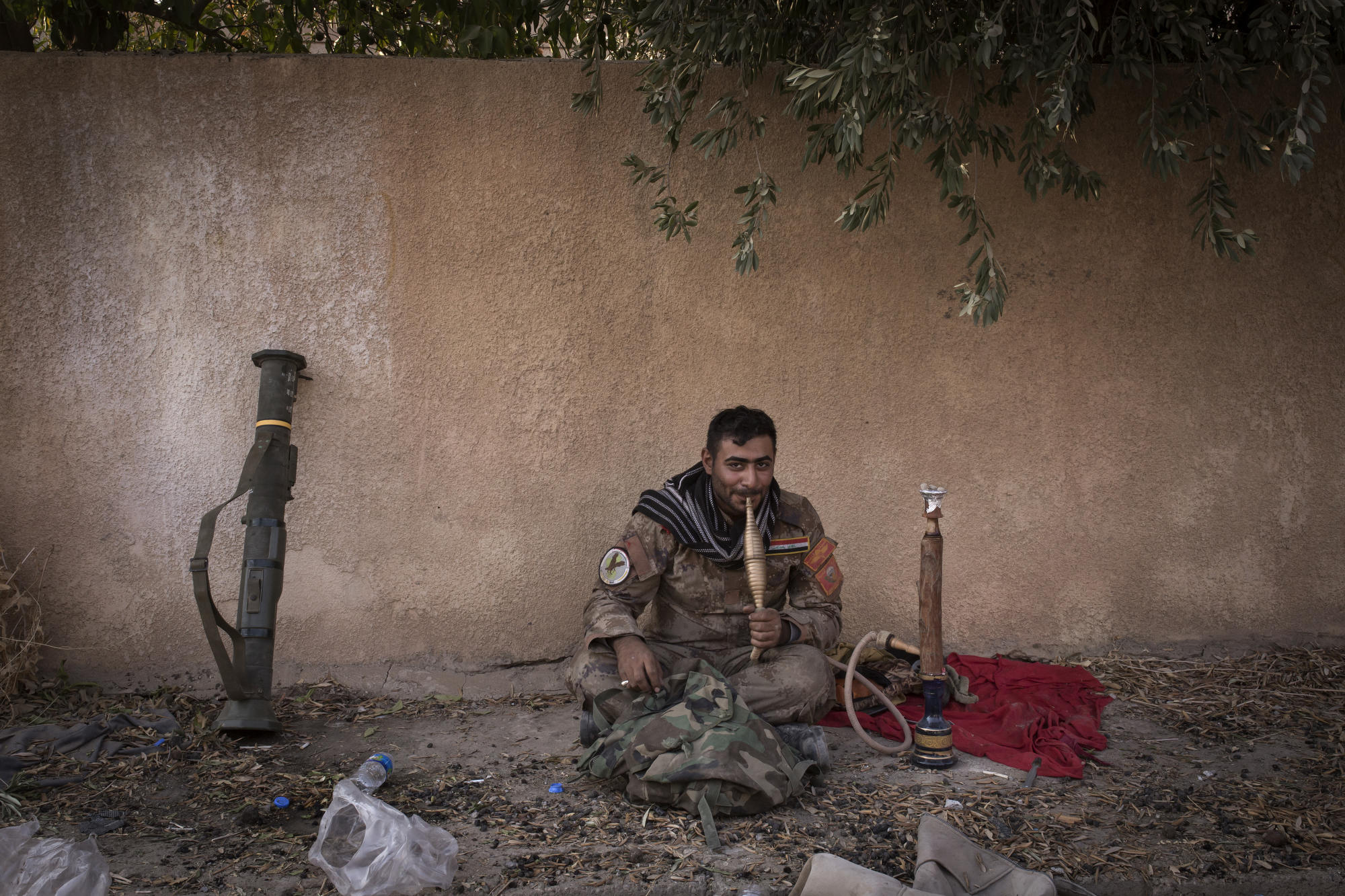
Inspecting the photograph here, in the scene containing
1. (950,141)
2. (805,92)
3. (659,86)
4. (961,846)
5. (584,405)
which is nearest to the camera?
(961,846)

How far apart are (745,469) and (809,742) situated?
3.03ft

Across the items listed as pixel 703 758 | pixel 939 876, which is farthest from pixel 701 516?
pixel 939 876

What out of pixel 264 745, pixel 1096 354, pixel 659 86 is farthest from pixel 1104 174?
pixel 264 745

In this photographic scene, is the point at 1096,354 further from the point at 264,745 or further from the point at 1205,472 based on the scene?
the point at 264,745

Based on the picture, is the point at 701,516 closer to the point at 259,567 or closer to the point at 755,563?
the point at 755,563

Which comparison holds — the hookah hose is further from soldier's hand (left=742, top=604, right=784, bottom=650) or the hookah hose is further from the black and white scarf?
the black and white scarf

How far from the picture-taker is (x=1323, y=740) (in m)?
3.32

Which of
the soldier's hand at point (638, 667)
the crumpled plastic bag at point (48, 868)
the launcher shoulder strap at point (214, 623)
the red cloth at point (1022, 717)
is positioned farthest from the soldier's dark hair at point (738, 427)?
the crumpled plastic bag at point (48, 868)

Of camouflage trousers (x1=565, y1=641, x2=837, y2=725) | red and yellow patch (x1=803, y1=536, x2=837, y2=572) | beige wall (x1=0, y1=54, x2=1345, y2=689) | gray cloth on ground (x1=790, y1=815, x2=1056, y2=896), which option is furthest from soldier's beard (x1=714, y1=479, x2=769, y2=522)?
gray cloth on ground (x1=790, y1=815, x2=1056, y2=896)

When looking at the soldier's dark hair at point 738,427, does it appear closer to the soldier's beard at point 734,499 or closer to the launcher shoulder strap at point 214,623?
the soldier's beard at point 734,499

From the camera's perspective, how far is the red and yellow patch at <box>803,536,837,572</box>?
11.5 ft

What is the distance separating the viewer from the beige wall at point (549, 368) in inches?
151

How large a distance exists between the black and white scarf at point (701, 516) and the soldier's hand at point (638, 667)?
0.45 metres

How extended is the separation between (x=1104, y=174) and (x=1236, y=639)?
2114 millimetres
